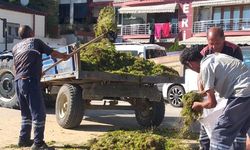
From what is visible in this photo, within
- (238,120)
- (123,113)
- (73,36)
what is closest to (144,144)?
(238,120)

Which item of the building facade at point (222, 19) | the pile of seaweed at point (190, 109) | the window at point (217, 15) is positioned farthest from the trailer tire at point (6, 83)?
the window at point (217, 15)

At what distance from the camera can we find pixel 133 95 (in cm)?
1007

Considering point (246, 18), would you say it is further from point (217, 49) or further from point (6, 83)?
point (217, 49)

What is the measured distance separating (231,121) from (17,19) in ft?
107

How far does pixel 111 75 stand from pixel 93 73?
356mm

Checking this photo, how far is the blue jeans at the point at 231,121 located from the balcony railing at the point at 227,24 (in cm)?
3176

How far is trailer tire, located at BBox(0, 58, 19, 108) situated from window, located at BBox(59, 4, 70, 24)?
1419 inches

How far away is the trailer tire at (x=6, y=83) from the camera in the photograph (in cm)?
1384

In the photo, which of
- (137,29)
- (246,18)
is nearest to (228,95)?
(246,18)

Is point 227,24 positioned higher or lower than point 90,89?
higher

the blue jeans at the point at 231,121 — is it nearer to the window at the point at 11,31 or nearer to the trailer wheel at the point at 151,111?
the trailer wheel at the point at 151,111

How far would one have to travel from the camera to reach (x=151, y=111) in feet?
35.8

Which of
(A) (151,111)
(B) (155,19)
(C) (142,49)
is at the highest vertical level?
(B) (155,19)

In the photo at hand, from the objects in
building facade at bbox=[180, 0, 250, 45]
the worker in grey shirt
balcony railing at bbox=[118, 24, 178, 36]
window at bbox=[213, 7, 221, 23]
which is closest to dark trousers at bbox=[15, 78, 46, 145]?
the worker in grey shirt
